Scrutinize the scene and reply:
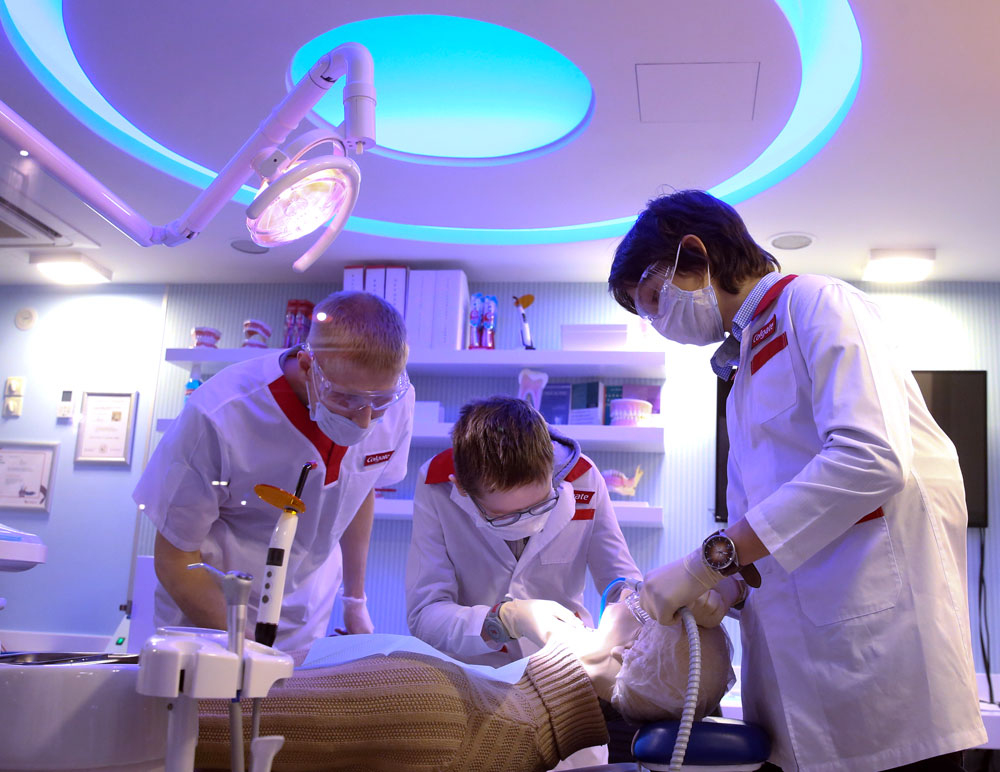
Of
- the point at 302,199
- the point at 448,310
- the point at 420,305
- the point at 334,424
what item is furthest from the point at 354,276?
the point at 302,199

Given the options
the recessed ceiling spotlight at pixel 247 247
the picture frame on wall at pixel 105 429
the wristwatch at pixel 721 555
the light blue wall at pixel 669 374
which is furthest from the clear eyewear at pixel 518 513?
the recessed ceiling spotlight at pixel 247 247

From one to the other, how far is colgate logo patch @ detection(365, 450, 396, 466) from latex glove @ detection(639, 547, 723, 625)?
1043 mm

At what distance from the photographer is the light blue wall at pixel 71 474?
1.37 metres

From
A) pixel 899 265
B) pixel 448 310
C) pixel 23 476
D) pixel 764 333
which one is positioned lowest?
pixel 23 476

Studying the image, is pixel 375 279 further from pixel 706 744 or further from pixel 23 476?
pixel 706 744

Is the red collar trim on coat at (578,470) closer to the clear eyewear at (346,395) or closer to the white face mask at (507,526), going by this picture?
the white face mask at (507,526)

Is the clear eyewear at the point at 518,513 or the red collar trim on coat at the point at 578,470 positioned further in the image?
the red collar trim on coat at the point at 578,470

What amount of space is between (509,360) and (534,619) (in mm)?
2514

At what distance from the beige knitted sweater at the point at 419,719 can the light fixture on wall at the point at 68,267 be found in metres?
0.82

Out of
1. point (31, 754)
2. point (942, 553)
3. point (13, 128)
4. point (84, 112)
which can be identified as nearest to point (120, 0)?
point (84, 112)

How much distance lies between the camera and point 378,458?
218 cm

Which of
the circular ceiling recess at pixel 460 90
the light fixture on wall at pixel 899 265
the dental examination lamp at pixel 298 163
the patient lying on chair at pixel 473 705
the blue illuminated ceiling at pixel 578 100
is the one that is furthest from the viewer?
the light fixture on wall at pixel 899 265

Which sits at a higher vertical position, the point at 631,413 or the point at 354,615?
the point at 631,413

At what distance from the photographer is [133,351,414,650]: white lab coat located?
5.83ft
